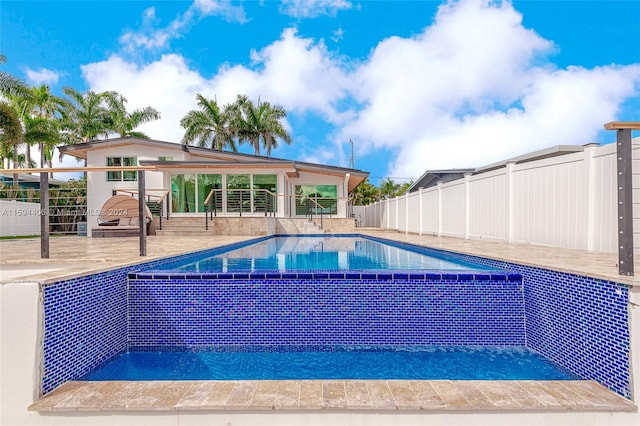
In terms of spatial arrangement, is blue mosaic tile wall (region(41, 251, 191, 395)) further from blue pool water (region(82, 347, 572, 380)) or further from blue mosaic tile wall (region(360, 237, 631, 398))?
blue mosaic tile wall (region(360, 237, 631, 398))

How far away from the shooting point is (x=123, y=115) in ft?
97.3

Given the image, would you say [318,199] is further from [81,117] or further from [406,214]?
[81,117]

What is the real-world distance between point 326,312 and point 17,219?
1948cm

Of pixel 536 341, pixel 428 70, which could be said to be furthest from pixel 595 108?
pixel 536 341

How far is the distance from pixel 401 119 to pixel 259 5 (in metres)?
13.3

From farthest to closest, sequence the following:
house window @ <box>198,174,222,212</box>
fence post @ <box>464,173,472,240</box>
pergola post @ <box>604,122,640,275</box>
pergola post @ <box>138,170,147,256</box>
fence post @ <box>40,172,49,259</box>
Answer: house window @ <box>198,174,222,212</box>, fence post @ <box>464,173,472,240</box>, fence post @ <box>40,172,49,259</box>, pergola post @ <box>138,170,147,256</box>, pergola post @ <box>604,122,640,275</box>

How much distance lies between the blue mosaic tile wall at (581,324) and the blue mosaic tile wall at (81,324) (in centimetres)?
457

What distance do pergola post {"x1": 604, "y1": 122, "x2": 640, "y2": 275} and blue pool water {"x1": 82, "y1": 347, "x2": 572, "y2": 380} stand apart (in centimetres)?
126

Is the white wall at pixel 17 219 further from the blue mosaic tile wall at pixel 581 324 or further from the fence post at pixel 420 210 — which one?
the blue mosaic tile wall at pixel 581 324

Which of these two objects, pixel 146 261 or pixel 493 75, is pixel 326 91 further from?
pixel 146 261

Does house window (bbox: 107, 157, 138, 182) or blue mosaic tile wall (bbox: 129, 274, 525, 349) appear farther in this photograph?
house window (bbox: 107, 157, 138, 182)

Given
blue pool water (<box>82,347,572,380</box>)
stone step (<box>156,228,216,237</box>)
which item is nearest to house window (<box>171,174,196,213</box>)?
stone step (<box>156,228,216,237</box>)

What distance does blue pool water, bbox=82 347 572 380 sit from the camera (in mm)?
3529

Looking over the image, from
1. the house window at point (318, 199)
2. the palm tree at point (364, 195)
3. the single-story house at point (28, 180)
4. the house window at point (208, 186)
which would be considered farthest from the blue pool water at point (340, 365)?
the palm tree at point (364, 195)
